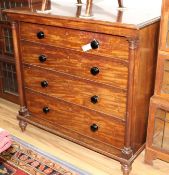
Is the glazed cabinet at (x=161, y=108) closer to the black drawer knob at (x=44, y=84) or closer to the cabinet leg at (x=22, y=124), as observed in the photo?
the black drawer knob at (x=44, y=84)

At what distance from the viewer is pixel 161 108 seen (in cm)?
180

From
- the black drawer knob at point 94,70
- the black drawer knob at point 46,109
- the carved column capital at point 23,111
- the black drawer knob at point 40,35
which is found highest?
the black drawer knob at point 40,35

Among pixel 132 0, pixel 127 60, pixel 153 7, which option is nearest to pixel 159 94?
pixel 127 60

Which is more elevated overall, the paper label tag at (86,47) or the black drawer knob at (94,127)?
the paper label tag at (86,47)

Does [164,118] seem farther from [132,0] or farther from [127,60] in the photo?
[132,0]

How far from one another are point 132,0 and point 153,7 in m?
0.19

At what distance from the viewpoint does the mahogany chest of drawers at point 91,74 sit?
1.67 m

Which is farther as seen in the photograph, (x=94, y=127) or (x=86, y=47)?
(x=94, y=127)

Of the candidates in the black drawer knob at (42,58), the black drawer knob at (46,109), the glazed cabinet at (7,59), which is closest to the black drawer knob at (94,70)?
the black drawer knob at (42,58)

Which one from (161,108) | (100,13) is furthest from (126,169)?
(100,13)

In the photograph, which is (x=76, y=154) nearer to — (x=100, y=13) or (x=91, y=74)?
(x=91, y=74)

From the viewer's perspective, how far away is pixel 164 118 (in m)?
1.83

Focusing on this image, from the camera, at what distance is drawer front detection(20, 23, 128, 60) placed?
5.45 feet

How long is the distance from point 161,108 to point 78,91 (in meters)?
0.56
